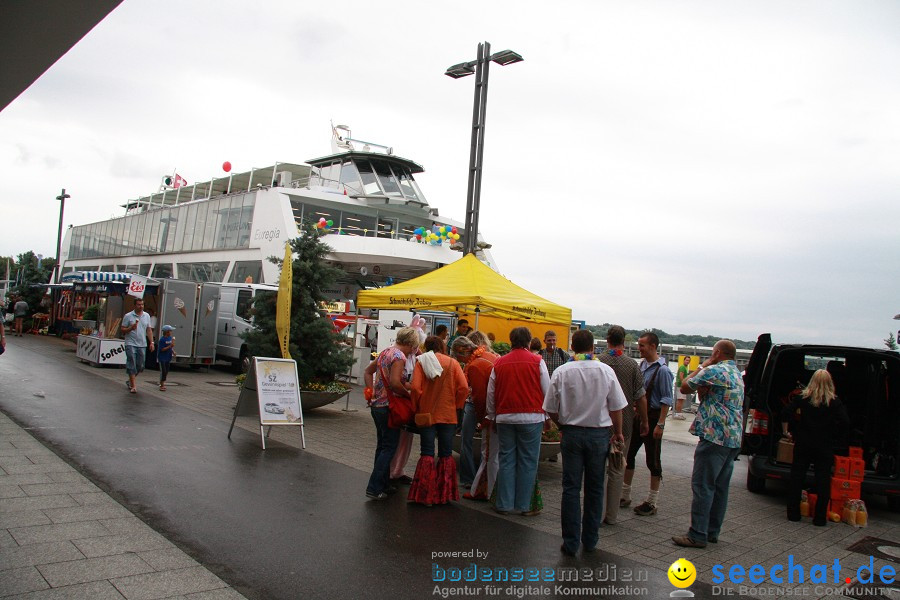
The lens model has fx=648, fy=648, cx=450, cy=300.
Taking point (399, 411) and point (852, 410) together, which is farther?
point (852, 410)

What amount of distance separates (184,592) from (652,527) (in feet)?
14.1

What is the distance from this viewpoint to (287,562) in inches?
180

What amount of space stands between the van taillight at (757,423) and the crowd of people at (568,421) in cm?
54

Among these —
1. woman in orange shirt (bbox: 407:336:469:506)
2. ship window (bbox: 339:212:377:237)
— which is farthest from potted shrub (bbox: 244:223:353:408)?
ship window (bbox: 339:212:377:237)

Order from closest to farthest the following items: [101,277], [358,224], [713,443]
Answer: [713,443] < [101,277] < [358,224]

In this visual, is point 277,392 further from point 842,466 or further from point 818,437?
point 842,466

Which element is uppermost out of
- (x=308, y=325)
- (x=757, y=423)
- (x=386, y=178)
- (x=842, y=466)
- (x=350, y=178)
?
(x=386, y=178)

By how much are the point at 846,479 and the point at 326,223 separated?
24404 mm

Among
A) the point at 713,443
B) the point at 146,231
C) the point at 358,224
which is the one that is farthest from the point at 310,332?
the point at 146,231

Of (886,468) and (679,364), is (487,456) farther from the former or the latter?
(679,364)

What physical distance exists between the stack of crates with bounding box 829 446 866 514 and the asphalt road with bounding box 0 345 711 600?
3.39m

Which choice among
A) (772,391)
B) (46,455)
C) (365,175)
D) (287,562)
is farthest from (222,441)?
(365,175)

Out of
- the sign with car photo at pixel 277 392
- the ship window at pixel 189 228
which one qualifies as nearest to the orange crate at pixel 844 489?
the sign with car photo at pixel 277 392

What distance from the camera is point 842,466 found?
7.09m
